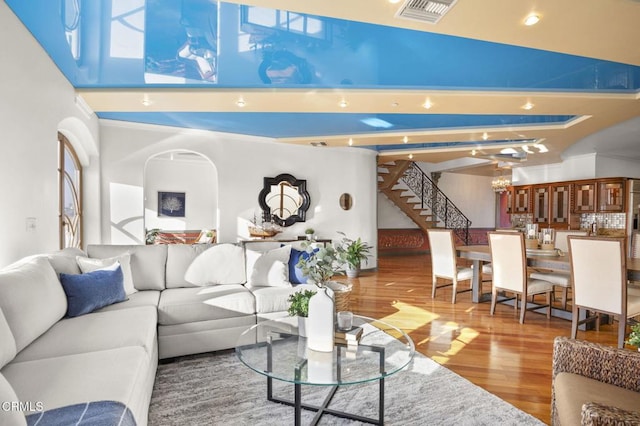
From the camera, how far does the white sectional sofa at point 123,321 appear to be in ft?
4.57

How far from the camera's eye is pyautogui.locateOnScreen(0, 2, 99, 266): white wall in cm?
241

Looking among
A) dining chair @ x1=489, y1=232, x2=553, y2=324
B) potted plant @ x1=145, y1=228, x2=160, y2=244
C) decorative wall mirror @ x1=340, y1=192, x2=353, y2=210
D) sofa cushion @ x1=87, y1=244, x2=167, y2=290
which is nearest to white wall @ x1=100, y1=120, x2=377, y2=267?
decorative wall mirror @ x1=340, y1=192, x2=353, y2=210

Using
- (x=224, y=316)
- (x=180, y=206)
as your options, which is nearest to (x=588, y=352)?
(x=224, y=316)

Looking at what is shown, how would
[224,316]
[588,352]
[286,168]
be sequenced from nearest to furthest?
[588,352] < [224,316] < [286,168]

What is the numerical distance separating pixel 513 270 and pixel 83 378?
413cm

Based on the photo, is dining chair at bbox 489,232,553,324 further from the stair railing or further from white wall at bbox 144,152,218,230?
white wall at bbox 144,152,218,230

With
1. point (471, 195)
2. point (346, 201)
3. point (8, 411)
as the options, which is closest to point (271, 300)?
point (8, 411)

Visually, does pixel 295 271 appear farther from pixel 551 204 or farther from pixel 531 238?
pixel 551 204

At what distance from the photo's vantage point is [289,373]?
180 cm

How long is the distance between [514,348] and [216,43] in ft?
12.5

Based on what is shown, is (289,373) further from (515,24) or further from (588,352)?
(515,24)

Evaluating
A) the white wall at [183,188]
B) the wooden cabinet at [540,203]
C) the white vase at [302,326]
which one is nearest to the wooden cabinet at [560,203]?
the wooden cabinet at [540,203]

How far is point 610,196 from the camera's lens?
736 cm

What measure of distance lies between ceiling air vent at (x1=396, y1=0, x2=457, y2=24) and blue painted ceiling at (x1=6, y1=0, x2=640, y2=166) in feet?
1.64
